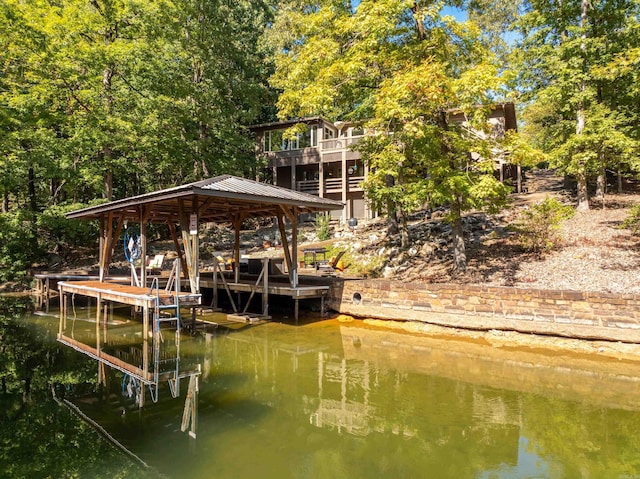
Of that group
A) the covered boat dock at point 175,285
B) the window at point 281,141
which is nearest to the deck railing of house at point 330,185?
the window at point 281,141

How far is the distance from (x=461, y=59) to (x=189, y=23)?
16894 millimetres

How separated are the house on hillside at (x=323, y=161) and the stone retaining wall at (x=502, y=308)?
13191 millimetres

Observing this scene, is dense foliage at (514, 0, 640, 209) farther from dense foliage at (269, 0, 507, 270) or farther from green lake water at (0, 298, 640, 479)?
green lake water at (0, 298, 640, 479)

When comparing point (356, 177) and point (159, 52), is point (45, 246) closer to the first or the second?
point (159, 52)

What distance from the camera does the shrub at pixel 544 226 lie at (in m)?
13.1

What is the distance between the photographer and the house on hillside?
2517 cm

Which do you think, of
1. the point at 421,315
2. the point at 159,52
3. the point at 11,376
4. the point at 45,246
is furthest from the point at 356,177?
the point at 11,376

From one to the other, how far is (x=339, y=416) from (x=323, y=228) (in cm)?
1688

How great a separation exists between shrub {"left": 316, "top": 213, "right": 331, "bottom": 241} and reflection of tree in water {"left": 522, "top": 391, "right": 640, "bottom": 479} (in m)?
16.4

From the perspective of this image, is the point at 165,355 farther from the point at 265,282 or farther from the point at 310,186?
the point at 310,186

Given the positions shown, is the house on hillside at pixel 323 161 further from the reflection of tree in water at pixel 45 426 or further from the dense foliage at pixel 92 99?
the reflection of tree in water at pixel 45 426

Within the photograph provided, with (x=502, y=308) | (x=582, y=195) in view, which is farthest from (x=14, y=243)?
(x=582, y=195)

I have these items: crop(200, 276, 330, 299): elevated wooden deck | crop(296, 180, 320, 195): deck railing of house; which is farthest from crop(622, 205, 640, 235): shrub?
crop(296, 180, 320, 195): deck railing of house

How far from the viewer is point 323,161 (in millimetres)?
25562
